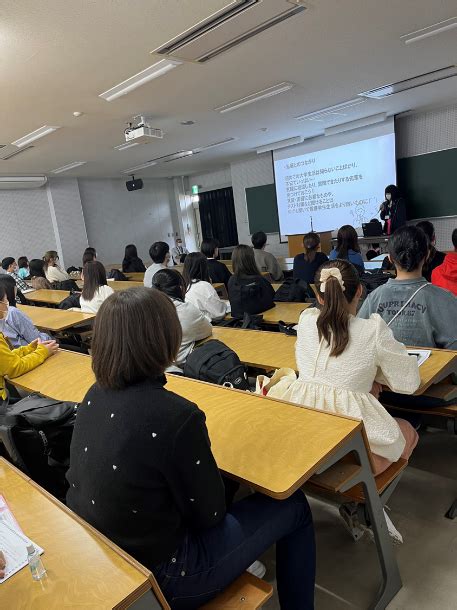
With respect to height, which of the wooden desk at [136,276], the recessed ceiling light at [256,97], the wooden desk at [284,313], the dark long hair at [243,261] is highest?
the recessed ceiling light at [256,97]

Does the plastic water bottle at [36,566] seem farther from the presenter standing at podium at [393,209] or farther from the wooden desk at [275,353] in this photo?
the presenter standing at podium at [393,209]

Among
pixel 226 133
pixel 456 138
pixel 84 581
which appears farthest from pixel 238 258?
pixel 456 138

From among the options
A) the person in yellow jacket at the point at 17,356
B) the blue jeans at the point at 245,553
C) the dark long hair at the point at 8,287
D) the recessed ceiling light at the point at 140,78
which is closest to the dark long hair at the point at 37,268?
the recessed ceiling light at the point at 140,78

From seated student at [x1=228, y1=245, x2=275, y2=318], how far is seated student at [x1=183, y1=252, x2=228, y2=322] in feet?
0.49

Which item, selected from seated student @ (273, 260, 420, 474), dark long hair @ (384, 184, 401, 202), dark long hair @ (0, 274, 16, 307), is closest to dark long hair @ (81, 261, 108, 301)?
dark long hair @ (0, 274, 16, 307)

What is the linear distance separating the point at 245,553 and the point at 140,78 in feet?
13.7

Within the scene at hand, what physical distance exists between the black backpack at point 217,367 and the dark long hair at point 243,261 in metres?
1.50

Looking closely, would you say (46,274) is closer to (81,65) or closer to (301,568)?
(81,65)

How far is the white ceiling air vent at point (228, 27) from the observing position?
2908mm

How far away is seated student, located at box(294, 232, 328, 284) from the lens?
4652mm

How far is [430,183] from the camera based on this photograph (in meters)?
7.68

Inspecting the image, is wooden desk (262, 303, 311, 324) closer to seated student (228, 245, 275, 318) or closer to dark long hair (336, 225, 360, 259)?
seated student (228, 245, 275, 318)

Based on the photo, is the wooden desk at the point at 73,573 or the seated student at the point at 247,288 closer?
the wooden desk at the point at 73,573

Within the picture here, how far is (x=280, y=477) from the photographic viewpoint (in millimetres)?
1188
